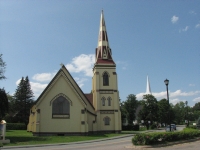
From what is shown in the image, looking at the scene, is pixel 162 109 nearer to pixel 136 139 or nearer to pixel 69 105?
pixel 69 105

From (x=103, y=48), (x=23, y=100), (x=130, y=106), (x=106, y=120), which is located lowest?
(x=106, y=120)

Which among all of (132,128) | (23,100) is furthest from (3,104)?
(132,128)

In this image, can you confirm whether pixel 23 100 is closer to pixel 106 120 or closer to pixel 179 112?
pixel 106 120

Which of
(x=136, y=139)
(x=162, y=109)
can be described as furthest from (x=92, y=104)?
(x=162, y=109)

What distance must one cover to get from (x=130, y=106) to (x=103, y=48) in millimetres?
38170

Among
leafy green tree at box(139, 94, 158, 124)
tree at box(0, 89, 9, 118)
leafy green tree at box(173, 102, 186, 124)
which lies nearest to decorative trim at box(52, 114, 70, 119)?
tree at box(0, 89, 9, 118)

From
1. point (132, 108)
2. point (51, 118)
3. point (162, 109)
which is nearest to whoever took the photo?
point (51, 118)

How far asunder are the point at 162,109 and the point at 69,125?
2296 inches

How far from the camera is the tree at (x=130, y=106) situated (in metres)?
79.7

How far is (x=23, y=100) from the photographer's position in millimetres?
65438

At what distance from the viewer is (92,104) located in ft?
154

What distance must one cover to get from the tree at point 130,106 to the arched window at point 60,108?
4495cm

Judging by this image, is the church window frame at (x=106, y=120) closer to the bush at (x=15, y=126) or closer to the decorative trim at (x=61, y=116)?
the decorative trim at (x=61, y=116)

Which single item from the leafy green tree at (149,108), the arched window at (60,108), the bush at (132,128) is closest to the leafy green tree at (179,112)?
the leafy green tree at (149,108)
